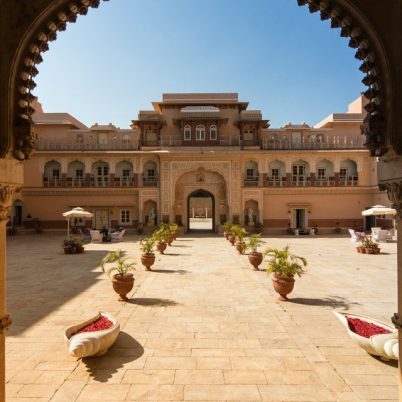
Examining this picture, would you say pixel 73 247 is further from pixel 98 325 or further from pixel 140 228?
pixel 98 325

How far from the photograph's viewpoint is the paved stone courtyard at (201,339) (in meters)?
4.57

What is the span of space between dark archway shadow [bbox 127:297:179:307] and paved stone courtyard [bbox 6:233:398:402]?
0.03m

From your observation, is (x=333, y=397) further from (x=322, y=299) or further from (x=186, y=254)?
(x=186, y=254)

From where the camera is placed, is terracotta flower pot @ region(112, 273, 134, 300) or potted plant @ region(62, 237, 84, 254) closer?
terracotta flower pot @ region(112, 273, 134, 300)

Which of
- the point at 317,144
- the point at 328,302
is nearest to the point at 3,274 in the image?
the point at 328,302

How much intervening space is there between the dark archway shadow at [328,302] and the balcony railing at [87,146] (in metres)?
24.9

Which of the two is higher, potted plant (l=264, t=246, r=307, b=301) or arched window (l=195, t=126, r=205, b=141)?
arched window (l=195, t=126, r=205, b=141)

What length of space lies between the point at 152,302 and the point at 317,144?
26300mm

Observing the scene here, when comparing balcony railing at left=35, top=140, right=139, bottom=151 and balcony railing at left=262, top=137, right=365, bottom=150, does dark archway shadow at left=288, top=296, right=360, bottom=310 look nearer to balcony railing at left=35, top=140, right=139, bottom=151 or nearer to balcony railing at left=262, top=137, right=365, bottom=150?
balcony railing at left=262, top=137, right=365, bottom=150

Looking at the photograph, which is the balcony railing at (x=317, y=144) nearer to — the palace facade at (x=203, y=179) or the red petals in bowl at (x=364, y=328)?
the palace facade at (x=203, y=179)

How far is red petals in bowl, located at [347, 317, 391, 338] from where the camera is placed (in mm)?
5691

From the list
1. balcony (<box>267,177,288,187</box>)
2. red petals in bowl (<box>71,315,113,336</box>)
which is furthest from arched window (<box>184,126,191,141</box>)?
red petals in bowl (<box>71,315,113,336</box>)

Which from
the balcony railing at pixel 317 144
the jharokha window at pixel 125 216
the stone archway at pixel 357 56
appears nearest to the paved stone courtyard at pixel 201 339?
the stone archway at pixel 357 56

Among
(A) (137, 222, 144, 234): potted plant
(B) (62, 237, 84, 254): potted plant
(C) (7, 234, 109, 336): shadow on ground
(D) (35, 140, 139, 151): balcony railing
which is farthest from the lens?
(D) (35, 140, 139, 151): balcony railing
